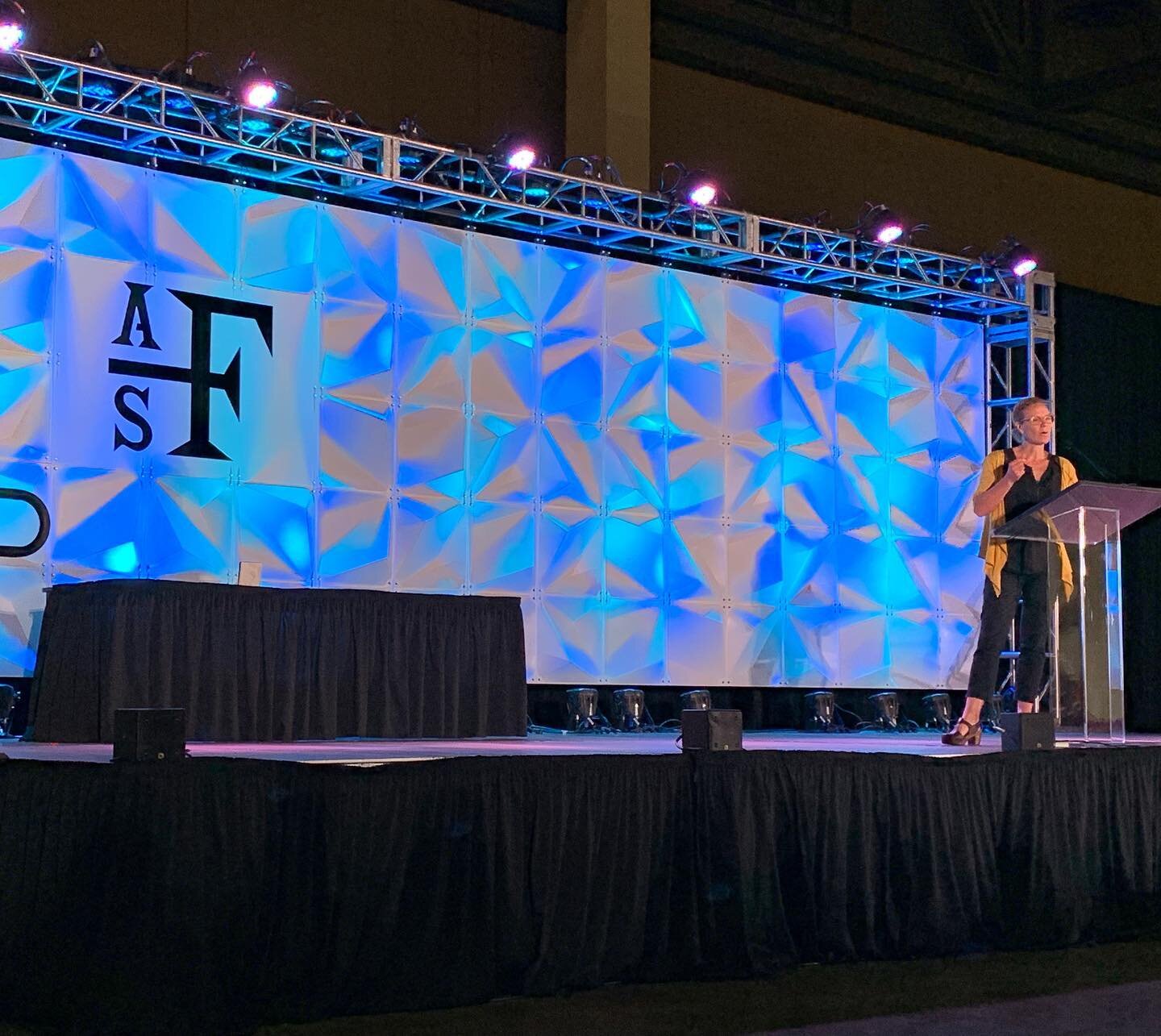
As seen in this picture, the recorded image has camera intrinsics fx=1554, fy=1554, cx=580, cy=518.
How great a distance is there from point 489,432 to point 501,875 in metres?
5.88

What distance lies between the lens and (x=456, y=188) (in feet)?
31.2

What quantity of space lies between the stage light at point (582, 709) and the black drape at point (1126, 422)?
5016mm

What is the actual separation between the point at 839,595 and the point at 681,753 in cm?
697

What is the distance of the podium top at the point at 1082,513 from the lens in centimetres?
541

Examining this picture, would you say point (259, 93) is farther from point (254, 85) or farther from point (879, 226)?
point (879, 226)

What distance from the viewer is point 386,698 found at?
24.7 ft

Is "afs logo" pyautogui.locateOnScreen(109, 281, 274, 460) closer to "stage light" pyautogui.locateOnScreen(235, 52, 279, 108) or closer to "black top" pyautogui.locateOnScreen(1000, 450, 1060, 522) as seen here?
"stage light" pyautogui.locateOnScreen(235, 52, 279, 108)

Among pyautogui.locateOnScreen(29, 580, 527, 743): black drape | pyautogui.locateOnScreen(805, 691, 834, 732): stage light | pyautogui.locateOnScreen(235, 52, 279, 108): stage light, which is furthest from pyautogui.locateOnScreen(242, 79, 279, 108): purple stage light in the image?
pyautogui.locateOnScreen(805, 691, 834, 732): stage light

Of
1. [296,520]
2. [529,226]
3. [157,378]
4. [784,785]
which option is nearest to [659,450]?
[529,226]

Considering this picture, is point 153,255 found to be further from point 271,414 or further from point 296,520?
point 296,520

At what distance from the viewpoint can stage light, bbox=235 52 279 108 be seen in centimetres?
792

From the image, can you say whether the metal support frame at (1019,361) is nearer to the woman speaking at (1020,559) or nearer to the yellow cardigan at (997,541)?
the woman speaking at (1020,559)

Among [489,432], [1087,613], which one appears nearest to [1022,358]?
[489,432]

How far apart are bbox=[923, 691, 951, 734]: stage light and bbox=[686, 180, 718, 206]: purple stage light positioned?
158 inches
